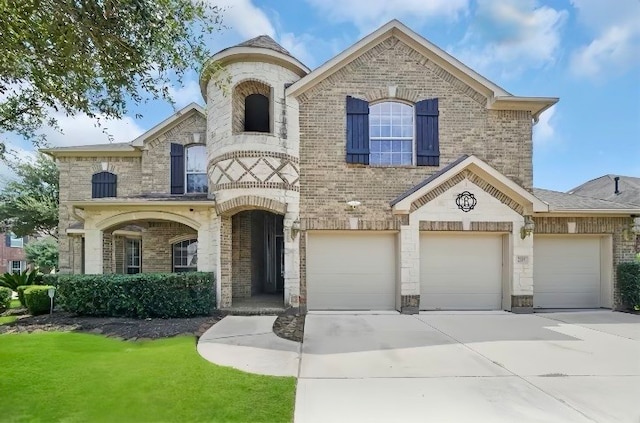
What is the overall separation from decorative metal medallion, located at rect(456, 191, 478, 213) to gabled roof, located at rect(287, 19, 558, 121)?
301cm

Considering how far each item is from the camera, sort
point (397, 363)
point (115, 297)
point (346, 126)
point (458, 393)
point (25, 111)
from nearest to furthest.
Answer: point (458, 393) → point (397, 363) → point (25, 111) → point (115, 297) → point (346, 126)

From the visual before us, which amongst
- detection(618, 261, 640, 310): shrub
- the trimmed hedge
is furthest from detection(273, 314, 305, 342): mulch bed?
detection(618, 261, 640, 310): shrub

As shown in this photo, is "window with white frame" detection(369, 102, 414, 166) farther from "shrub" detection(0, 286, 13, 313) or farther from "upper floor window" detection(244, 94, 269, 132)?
"shrub" detection(0, 286, 13, 313)

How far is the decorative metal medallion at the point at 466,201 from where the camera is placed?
1047 cm

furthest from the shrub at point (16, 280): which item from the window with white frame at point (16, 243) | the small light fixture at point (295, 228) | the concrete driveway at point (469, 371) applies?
the window with white frame at point (16, 243)

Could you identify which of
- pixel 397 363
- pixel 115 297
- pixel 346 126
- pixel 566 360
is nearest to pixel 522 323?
pixel 566 360

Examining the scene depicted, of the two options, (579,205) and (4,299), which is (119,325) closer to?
(4,299)

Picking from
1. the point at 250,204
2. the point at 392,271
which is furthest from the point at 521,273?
the point at 250,204

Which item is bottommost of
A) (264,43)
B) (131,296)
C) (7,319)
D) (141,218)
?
(7,319)

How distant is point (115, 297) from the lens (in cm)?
944

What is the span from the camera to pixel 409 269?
1033 centimetres

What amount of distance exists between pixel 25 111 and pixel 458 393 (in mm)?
11036

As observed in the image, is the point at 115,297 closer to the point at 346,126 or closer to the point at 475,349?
the point at 346,126

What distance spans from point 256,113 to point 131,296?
729 centimetres
